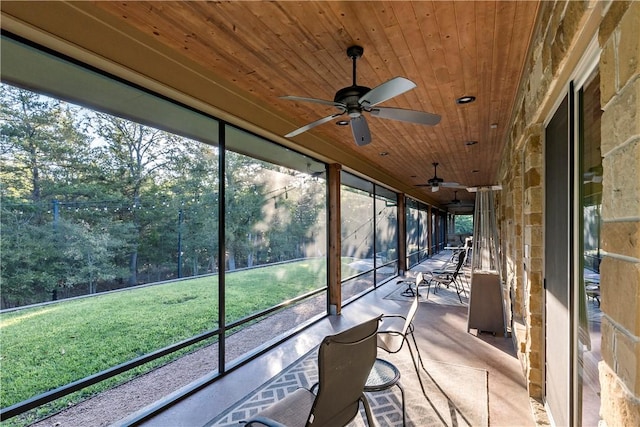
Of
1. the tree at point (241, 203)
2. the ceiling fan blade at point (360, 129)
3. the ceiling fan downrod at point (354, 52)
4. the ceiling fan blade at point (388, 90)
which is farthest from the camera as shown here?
the tree at point (241, 203)

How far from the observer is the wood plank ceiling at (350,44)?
1.91 m

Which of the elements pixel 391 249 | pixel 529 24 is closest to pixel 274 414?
pixel 529 24

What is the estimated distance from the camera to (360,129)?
277 cm

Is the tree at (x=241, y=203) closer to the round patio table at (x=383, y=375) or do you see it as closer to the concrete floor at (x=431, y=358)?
the concrete floor at (x=431, y=358)

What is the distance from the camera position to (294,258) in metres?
4.90

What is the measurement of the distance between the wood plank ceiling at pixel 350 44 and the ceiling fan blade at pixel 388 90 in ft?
1.36

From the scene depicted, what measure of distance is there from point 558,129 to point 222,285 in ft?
9.79

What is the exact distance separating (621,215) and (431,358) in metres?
3.04

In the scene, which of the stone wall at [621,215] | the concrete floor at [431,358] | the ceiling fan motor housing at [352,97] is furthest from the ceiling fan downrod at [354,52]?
the concrete floor at [431,358]

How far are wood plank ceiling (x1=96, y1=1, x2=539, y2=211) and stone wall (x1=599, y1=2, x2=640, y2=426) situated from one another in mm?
1252

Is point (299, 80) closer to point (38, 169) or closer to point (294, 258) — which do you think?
point (38, 169)

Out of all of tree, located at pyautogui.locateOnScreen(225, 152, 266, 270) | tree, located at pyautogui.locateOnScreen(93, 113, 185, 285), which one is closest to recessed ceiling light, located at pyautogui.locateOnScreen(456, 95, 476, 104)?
tree, located at pyautogui.locateOnScreen(225, 152, 266, 270)

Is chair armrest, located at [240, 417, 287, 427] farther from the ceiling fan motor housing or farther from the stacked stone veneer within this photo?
the ceiling fan motor housing

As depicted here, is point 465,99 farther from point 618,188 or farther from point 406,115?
point 618,188
